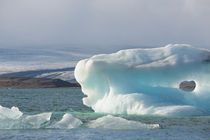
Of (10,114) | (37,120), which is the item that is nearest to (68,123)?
(37,120)

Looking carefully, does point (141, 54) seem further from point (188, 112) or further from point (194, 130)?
point (194, 130)

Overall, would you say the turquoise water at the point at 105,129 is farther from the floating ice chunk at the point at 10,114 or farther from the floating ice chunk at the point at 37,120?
the floating ice chunk at the point at 10,114

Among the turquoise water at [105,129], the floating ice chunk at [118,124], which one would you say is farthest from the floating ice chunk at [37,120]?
the floating ice chunk at [118,124]

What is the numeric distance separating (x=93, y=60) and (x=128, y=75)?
2.55 m

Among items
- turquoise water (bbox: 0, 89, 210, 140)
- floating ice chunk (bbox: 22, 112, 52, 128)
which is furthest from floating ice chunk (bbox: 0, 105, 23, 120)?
floating ice chunk (bbox: 22, 112, 52, 128)

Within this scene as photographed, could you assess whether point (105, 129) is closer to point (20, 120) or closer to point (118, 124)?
point (118, 124)

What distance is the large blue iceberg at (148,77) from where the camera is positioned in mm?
32594

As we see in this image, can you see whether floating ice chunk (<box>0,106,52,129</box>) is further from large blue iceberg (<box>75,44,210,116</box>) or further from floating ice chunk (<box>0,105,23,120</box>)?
large blue iceberg (<box>75,44,210,116</box>)

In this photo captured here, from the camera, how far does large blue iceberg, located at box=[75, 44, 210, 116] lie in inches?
1283

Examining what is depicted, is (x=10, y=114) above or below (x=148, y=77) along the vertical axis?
below

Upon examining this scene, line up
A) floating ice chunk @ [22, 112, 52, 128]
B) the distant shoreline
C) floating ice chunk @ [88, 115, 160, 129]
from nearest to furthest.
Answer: floating ice chunk @ [88, 115, 160, 129]
floating ice chunk @ [22, 112, 52, 128]
the distant shoreline

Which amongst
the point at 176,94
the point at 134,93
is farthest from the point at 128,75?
the point at 176,94

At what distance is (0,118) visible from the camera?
26469 millimetres

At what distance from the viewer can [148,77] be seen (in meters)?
33.5
